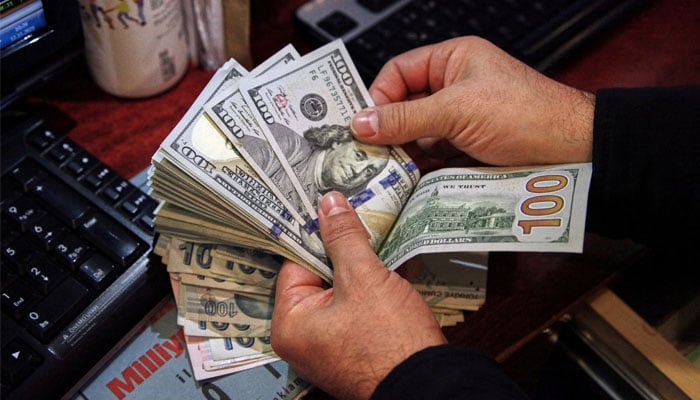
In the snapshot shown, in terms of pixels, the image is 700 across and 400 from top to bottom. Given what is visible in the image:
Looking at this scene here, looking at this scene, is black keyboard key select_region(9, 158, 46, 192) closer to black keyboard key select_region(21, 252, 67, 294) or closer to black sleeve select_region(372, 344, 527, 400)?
black keyboard key select_region(21, 252, 67, 294)

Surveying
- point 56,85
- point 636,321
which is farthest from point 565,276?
point 56,85

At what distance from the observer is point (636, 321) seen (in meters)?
0.73

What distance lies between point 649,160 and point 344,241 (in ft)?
1.09

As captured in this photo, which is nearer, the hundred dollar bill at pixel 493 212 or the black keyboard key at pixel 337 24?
the hundred dollar bill at pixel 493 212

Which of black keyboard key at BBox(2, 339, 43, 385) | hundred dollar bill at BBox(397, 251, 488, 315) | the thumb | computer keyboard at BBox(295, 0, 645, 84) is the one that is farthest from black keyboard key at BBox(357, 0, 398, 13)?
black keyboard key at BBox(2, 339, 43, 385)

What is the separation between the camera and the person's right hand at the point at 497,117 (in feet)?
2.42

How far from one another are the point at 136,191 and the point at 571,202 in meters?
0.44

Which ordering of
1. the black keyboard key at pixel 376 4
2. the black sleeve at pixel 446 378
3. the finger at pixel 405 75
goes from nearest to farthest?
the black sleeve at pixel 446 378 < the finger at pixel 405 75 < the black keyboard key at pixel 376 4

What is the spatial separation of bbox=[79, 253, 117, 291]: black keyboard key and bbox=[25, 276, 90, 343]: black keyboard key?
1 cm

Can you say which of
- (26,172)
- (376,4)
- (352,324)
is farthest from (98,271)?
(376,4)

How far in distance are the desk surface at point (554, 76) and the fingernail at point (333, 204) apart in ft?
0.55

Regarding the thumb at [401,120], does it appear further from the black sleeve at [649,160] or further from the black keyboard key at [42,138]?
the black keyboard key at [42,138]

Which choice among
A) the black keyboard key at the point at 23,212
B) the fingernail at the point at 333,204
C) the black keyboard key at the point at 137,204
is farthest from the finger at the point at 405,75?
the black keyboard key at the point at 23,212

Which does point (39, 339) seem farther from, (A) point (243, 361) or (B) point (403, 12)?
(B) point (403, 12)
